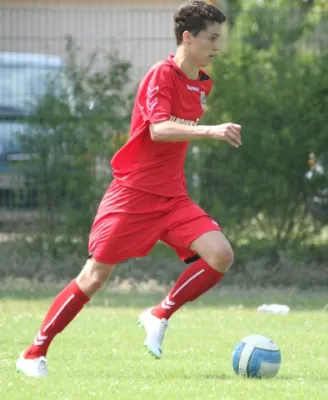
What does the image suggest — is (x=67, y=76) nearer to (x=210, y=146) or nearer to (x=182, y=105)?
(x=210, y=146)

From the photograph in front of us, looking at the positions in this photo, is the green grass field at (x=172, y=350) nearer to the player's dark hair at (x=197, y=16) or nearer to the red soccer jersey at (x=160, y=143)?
the red soccer jersey at (x=160, y=143)

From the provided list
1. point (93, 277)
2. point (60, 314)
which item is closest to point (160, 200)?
point (93, 277)

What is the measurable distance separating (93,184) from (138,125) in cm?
616

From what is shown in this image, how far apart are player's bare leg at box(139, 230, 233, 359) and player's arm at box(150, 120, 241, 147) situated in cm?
72

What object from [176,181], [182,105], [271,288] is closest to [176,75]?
[182,105]

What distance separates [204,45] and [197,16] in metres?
0.19

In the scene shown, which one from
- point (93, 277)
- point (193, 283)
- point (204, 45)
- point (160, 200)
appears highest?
point (204, 45)

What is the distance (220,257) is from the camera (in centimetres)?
670

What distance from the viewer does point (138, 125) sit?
6766mm

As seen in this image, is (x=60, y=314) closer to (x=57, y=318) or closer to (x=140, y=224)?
(x=57, y=318)

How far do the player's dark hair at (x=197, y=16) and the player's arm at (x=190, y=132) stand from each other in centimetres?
69

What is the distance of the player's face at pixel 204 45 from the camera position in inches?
265

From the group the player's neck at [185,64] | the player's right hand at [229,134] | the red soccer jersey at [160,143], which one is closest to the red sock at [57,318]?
the red soccer jersey at [160,143]

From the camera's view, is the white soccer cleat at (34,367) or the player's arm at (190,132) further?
the white soccer cleat at (34,367)
